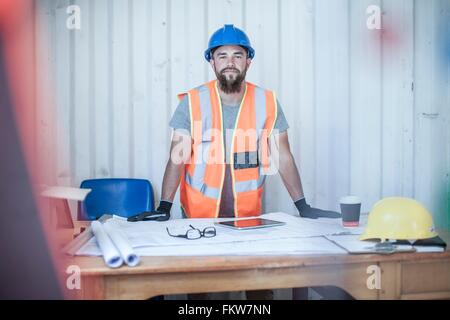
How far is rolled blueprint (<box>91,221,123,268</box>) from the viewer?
1.39 metres

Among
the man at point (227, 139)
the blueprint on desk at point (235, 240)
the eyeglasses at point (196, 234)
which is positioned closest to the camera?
the blueprint on desk at point (235, 240)

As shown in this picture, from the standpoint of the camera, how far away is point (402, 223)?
1.64m

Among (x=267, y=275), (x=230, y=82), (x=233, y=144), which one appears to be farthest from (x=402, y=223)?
(x=230, y=82)

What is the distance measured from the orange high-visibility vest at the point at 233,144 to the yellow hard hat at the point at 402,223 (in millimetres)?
1361

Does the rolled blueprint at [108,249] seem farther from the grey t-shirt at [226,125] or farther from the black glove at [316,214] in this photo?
the grey t-shirt at [226,125]

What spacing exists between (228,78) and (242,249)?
5.51 ft

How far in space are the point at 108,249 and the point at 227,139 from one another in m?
1.66

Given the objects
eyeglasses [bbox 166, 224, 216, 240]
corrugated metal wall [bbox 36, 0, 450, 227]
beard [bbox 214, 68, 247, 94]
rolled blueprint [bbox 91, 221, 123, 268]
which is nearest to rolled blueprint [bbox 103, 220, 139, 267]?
rolled blueprint [bbox 91, 221, 123, 268]

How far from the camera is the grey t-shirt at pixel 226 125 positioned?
2982 millimetres

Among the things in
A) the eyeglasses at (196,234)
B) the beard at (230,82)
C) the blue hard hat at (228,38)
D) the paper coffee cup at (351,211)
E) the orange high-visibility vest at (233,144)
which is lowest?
the eyeglasses at (196,234)

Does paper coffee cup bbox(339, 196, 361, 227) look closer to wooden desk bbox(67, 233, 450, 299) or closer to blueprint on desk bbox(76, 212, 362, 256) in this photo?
blueprint on desk bbox(76, 212, 362, 256)

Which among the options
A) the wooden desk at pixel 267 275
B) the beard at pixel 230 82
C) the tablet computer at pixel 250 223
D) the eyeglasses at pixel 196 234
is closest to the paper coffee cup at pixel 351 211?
the tablet computer at pixel 250 223

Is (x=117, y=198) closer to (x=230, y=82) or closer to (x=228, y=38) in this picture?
(x=230, y=82)

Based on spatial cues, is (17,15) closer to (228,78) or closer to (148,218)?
(148,218)
